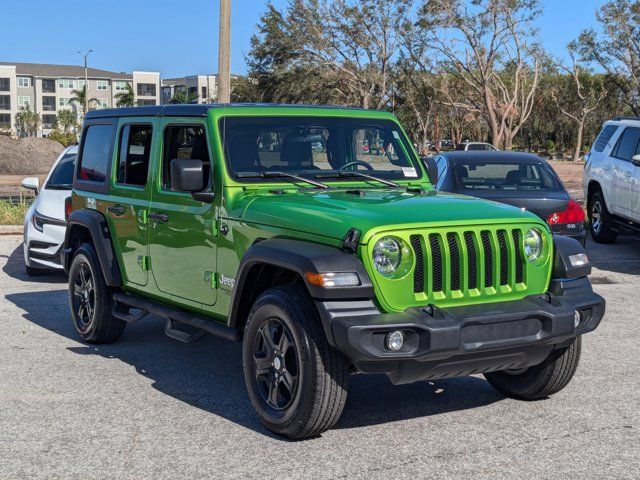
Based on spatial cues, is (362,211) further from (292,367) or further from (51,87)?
(51,87)

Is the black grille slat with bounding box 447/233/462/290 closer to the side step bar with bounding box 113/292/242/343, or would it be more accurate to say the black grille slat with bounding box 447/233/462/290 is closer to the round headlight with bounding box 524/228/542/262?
the round headlight with bounding box 524/228/542/262

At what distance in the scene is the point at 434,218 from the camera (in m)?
5.12

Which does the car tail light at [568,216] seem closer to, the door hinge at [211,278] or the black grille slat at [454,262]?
the door hinge at [211,278]

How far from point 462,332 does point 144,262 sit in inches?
115

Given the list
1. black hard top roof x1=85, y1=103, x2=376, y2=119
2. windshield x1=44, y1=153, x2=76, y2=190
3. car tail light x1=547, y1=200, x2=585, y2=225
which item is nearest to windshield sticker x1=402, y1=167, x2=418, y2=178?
black hard top roof x1=85, y1=103, x2=376, y2=119

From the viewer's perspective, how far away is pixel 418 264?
16.4ft

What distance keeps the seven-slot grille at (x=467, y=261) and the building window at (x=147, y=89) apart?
157099 mm

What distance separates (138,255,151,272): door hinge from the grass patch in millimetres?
9632

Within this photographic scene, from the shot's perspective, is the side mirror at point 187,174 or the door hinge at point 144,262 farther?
the door hinge at point 144,262

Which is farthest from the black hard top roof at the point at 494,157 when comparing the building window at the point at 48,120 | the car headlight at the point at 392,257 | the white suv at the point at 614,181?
the building window at the point at 48,120

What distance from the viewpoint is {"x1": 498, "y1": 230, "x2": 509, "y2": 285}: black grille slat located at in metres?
5.28

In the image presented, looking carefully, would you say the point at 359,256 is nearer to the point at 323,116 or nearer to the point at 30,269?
the point at 323,116

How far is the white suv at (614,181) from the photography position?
12797 mm

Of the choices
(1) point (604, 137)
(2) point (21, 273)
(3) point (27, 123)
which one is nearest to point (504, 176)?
(1) point (604, 137)
